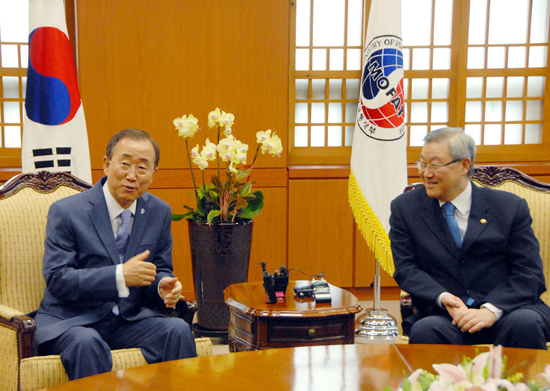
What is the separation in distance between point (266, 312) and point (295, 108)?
2696mm

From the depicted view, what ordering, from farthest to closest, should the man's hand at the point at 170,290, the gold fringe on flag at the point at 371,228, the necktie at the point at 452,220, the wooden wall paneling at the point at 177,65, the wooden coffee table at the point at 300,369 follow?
the wooden wall paneling at the point at 177,65 < the gold fringe on flag at the point at 371,228 < the necktie at the point at 452,220 < the man's hand at the point at 170,290 < the wooden coffee table at the point at 300,369

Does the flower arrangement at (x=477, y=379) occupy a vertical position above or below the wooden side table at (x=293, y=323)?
above

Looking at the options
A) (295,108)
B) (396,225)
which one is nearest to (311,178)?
(295,108)

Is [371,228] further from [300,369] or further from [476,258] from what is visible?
[300,369]

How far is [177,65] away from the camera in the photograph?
4145 mm

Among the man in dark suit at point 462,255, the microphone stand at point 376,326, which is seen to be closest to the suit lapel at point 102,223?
the man in dark suit at point 462,255

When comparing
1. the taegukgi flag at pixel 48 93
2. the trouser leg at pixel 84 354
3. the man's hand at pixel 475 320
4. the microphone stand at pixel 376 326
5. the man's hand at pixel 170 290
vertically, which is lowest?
the microphone stand at pixel 376 326

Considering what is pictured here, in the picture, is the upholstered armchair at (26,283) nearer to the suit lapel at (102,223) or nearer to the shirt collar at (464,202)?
the suit lapel at (102,223)

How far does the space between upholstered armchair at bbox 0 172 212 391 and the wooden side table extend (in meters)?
0.23

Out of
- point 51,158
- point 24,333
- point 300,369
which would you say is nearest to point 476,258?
point 300,369

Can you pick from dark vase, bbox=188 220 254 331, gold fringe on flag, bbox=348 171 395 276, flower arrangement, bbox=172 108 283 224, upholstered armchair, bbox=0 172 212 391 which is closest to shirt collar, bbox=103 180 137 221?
upholstered armchair, bbox=0 172 212 391

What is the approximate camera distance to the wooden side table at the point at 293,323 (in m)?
2.35

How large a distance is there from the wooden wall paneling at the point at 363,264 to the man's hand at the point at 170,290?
2.49 m

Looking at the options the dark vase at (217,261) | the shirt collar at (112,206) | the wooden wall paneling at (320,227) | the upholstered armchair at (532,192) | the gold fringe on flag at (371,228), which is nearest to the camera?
the shirt collar at (112,206)
